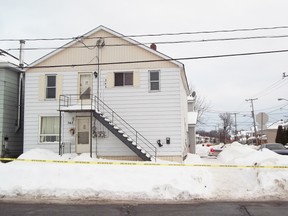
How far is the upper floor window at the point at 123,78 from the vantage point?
74.1 feet

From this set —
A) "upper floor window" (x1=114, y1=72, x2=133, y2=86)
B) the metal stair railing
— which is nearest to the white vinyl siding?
the metal stair railing

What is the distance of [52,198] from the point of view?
1249cm

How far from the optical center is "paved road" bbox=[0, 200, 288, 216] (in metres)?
9.75

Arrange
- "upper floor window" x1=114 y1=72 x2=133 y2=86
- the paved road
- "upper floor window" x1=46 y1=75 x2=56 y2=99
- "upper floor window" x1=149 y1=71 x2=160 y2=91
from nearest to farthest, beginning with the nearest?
the paved road < "upper floor window" x1=149 y1=71 x2=160 y2=91 < "upper floor window" x1=114 y1=72 x2=133 y2=86 < "upper floor window" x1=46 y1=75 x2=56 y2=99

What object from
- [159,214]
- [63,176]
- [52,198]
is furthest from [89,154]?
[159,214]

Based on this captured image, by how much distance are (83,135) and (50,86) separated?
12.8 ft

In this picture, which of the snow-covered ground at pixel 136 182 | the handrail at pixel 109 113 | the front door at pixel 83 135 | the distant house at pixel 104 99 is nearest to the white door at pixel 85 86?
the distant house at pixel 104 99

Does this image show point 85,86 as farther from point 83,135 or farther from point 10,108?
point 10,108

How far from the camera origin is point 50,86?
23.3 meters

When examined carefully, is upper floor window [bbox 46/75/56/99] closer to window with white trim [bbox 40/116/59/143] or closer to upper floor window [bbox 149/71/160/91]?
window with white trim [bbox 40/116/59/143]

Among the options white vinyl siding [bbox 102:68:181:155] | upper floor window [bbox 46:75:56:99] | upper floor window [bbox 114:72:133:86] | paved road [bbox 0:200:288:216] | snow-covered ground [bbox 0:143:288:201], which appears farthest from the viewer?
upper floor window [bbox 46:75:56:99]

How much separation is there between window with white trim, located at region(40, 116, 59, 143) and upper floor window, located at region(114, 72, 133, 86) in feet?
14.9

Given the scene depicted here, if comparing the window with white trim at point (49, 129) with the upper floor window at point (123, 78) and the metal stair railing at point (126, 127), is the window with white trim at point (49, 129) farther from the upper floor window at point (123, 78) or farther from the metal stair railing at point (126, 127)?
the upper floor window at point (123, 78)

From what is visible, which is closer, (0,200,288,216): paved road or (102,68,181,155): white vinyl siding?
(0,200,288,216): paved road
